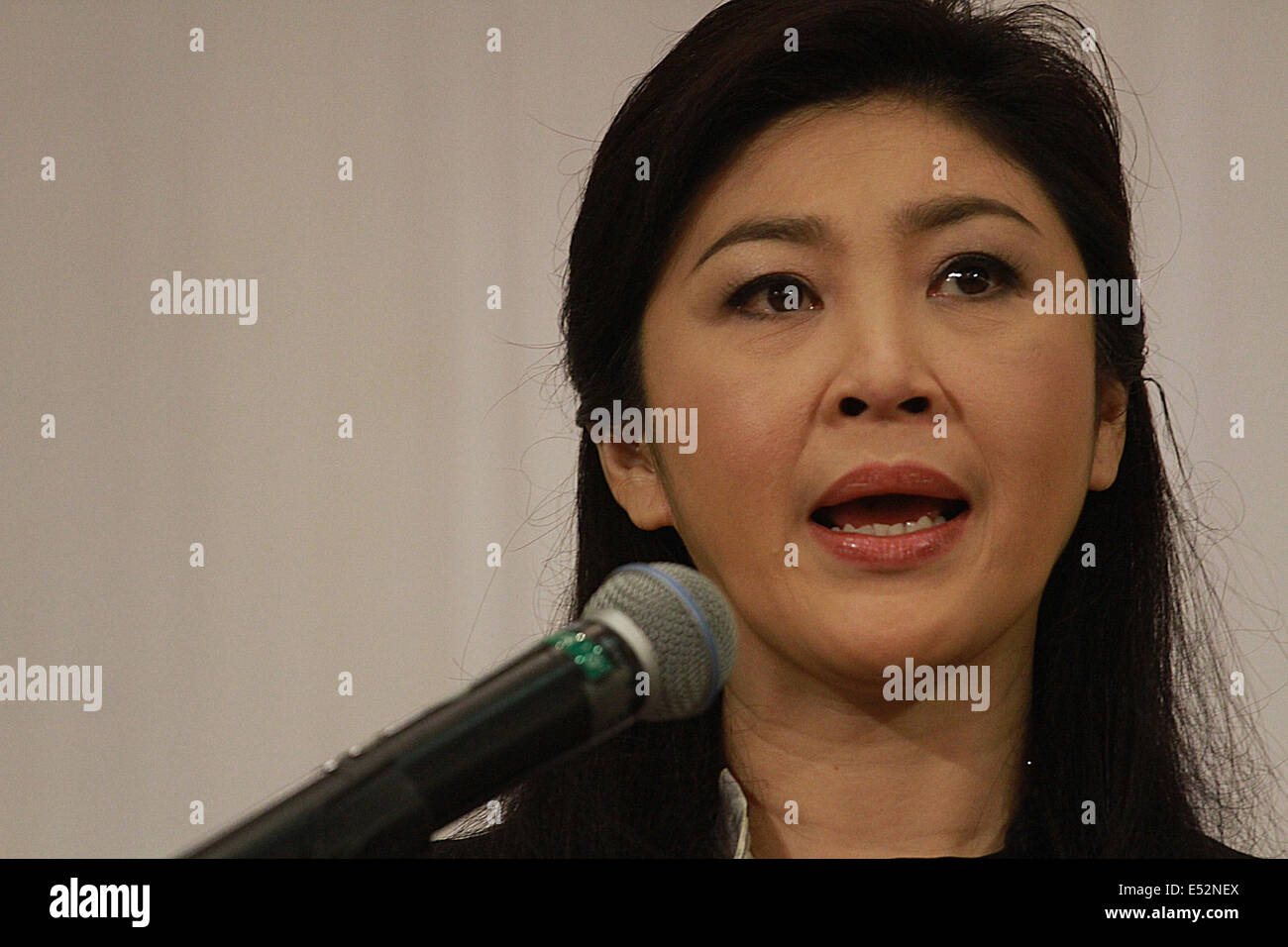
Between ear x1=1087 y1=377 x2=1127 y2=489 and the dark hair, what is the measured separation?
0.05 ft

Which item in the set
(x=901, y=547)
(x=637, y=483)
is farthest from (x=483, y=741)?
(x=637, y=483)

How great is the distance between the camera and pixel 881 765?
4.02 ft

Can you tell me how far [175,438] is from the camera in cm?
152

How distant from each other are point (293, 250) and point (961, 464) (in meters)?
0.74

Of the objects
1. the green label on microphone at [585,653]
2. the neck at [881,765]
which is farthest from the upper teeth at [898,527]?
the green label on microphone at [585,653]

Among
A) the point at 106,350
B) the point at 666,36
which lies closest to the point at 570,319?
the point at 666,36

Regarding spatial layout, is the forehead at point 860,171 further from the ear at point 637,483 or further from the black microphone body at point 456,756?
the black microphone body at point 456,756

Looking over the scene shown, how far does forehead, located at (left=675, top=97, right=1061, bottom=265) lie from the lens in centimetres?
120

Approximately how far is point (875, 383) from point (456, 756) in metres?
0.57

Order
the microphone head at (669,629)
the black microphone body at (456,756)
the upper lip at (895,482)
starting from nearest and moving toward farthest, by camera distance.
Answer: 1. the black microphone body at (456,756)
2. the microphone head at (669,629)
3. the upper lip at (895,482)

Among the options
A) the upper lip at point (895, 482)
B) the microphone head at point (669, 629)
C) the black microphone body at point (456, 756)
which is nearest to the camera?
the black microphone body at point (456, 756)

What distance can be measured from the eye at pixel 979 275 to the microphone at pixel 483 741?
1.80 ft

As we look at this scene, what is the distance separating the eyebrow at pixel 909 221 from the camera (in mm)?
1193
